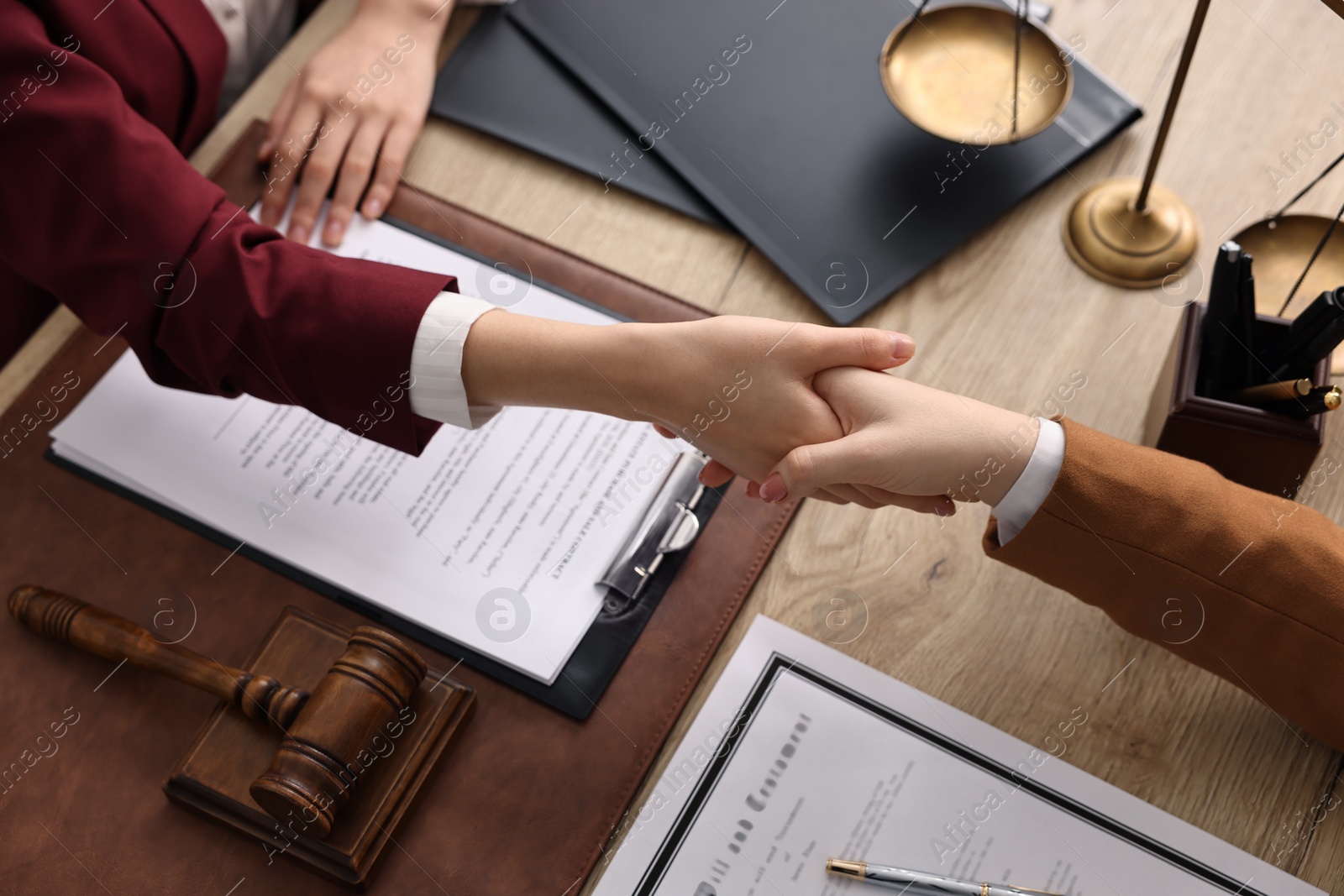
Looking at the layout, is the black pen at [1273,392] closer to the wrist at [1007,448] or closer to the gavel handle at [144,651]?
the wrist at [1007,448]

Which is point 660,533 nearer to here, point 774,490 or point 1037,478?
point 774,490

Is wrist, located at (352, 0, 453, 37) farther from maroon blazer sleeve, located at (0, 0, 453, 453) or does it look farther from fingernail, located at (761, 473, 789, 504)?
fingernail, located at (761, 473, 789, 504)

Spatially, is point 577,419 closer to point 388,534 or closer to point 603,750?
point 388,534

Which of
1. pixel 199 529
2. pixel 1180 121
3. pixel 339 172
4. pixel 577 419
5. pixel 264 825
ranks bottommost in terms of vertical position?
pixel 264 825

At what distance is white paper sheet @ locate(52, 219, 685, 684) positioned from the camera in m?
0.84

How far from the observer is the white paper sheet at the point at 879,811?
73 centimetres

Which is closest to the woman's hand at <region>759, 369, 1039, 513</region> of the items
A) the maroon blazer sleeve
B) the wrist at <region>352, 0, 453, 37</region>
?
the maroon blazer sleeve

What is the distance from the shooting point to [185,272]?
865mm

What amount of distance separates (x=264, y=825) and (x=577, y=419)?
442 millimetres

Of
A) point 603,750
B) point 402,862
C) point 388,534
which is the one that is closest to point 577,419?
point 388,534

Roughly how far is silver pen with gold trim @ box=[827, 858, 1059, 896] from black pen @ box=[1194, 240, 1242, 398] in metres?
0.42

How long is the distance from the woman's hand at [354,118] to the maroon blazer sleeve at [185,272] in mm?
144

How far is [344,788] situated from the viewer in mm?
713

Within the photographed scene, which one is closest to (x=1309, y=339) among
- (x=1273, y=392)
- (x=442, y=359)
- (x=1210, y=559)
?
(x=1273, y=392)
